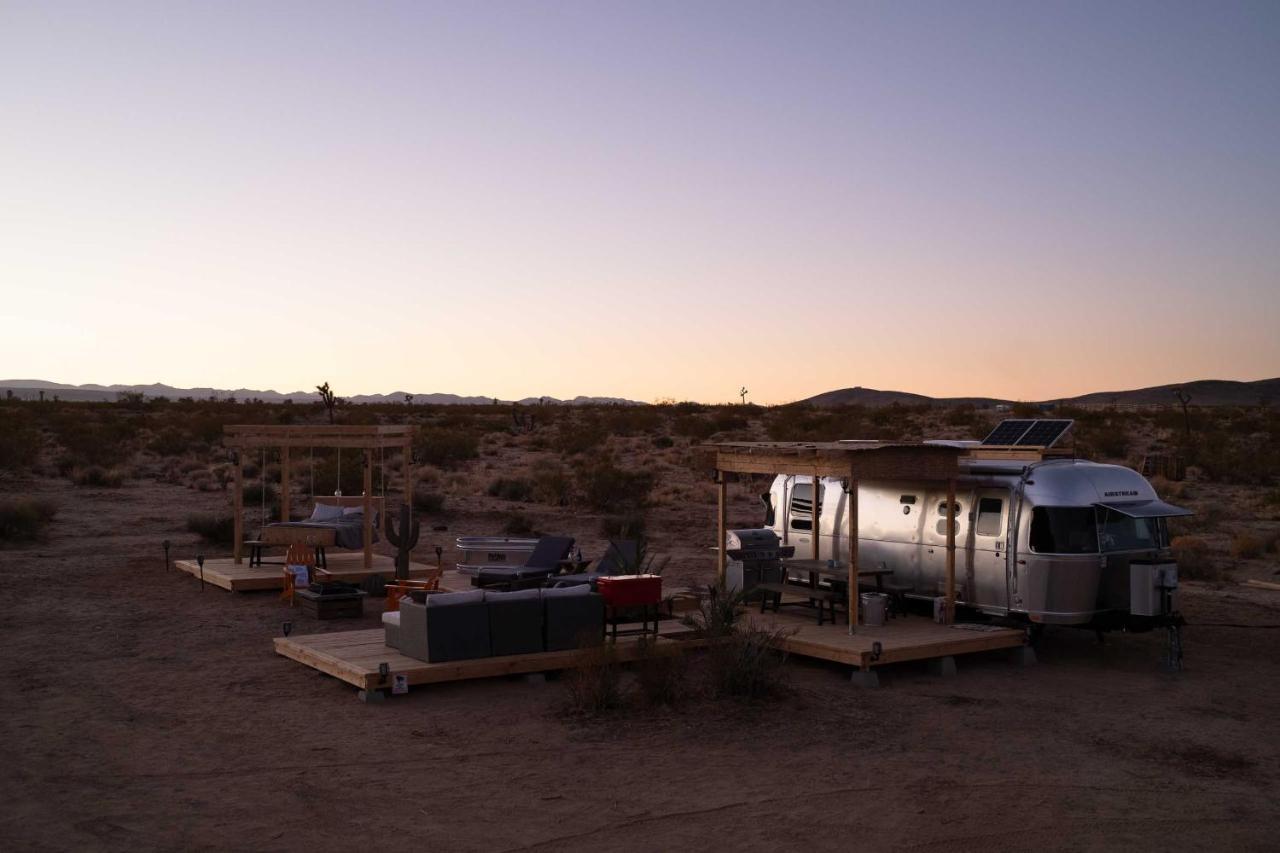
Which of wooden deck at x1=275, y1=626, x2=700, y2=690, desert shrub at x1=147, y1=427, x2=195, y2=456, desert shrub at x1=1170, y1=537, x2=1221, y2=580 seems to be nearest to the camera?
wooden deck at x1=275, y1=626, x2=700, y2=690

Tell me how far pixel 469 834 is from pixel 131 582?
1200 centimetres

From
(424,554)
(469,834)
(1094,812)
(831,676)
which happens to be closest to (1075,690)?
(831,676)

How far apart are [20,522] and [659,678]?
52.1ft

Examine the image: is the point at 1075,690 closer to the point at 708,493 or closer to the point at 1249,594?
the point at 1249,594

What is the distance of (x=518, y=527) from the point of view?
24.1 metres

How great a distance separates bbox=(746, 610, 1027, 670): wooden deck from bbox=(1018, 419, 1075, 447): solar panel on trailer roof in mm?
2664

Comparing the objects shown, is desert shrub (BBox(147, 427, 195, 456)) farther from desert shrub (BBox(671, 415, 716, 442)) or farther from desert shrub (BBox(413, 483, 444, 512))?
desert shrub (BBox(671, 415, 716, 442))

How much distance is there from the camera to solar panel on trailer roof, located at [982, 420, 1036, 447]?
14734 millimetres

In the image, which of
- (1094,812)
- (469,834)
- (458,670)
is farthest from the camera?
(458,670)

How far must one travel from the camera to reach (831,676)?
12.0 m

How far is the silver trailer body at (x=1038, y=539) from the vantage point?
12211mm

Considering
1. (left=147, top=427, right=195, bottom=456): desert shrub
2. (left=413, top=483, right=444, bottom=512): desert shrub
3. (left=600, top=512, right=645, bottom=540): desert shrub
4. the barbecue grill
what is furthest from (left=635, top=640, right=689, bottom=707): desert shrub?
(left=147, top=427, right=195, bottom=456): desert shrub

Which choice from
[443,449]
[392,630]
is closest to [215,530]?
[392,630]

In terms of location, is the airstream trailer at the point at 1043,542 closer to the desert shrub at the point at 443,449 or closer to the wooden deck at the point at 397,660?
the wooden deck at the point at 397,660
